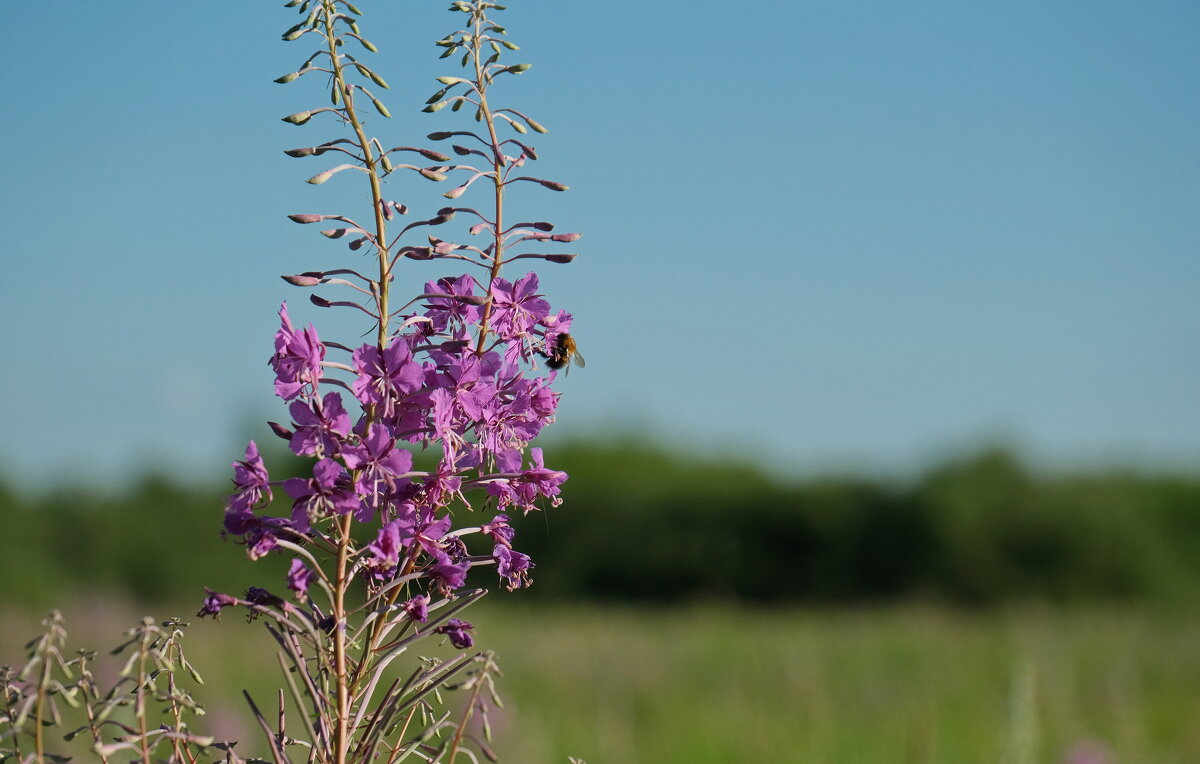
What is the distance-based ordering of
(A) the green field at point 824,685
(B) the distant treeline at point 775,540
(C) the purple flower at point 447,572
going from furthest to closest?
(B) the distant treeline at point 775,540
(A) the green field at point 824,685
(C) the purple flower at point 447,572

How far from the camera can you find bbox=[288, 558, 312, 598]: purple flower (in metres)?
1.53

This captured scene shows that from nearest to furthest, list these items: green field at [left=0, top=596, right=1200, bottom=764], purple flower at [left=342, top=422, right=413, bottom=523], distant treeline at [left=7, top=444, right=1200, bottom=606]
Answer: purple flower at [left=342, top=422, right=413, bottom=523], green field at [left=0, top=596, right=1200, bottom=764], distant treeline at [left=7, top=444, right=1200, bottom=606]

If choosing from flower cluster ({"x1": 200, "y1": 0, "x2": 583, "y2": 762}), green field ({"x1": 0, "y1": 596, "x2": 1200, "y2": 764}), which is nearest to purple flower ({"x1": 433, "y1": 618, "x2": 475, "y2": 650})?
flower cluster ({"x1": 200, "y1": 0, "x2": 583, "y2": 762})

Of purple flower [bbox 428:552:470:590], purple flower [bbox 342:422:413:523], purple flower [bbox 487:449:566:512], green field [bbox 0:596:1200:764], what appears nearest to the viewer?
purple flower [bbox 342:422:413:523]

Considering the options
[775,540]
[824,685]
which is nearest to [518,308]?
[824,685]

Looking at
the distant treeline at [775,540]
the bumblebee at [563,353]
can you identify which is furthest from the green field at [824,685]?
the distant treeline at [775,540]

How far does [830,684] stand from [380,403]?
37.0 feet

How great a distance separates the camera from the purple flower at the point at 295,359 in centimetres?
157

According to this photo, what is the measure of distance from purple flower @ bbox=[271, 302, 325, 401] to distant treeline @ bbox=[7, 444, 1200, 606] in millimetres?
20775

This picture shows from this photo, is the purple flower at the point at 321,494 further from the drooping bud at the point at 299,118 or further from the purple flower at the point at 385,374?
the drooping bud at the point at 299,118

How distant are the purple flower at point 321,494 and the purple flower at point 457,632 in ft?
0.90

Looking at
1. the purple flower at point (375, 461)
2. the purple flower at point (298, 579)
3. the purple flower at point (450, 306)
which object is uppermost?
the purple flower at point (450, 306)

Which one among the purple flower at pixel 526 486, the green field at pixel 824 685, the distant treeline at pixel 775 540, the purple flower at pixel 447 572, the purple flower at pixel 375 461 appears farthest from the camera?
the distant treeline at pixel 775 540

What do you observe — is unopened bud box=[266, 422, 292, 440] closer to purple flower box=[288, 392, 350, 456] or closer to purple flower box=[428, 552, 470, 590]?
purple flower box=[288, 392, 350, 456]
